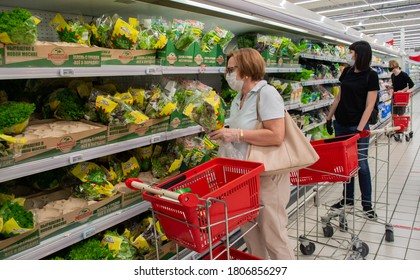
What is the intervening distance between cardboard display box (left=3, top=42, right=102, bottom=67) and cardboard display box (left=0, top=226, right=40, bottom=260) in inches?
31.9

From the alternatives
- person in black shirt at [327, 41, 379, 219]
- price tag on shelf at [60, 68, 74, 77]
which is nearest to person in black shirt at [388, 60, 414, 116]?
person in black shirt at [327, 41, 379, 219]

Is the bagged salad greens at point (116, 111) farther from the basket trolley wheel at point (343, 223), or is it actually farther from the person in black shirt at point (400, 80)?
the person in black shirt at point (400, 80)

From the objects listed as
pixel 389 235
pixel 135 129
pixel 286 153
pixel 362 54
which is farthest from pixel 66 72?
pixel 389 235

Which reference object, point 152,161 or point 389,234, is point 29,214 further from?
point 389,234

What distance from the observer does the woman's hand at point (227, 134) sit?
6.75 ft

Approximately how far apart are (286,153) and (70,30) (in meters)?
1.42

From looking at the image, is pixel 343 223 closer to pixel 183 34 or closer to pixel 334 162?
pixel 334 162

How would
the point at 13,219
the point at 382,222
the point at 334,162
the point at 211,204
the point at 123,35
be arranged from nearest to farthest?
the point at 211,204 → the point at 13,219 → the point at 123,35 → the point at 334,162 → the point at 382,222

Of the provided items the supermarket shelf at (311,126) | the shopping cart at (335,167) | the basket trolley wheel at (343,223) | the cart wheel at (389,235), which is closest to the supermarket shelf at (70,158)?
the shopping cart at (335,167)

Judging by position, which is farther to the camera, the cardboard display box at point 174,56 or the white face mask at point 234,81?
the cardboard display box at point 174,56

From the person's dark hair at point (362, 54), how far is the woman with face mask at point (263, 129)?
1.83 meters

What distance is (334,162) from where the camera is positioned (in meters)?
2.83

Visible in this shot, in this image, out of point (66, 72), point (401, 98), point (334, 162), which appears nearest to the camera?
point (66, 72)
